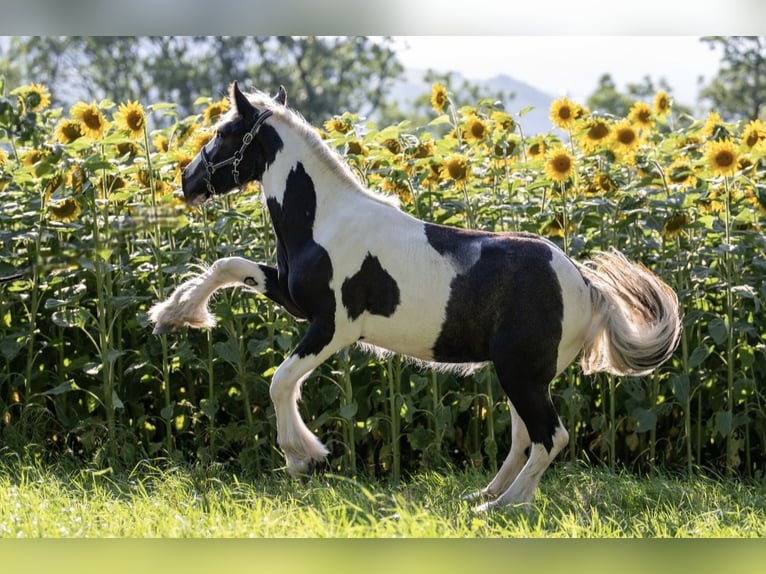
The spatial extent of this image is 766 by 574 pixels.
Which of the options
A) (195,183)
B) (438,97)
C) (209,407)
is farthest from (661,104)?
(209,407)

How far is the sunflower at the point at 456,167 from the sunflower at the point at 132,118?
1567 mm

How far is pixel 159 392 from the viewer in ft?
20.3

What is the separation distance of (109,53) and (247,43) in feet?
10.5

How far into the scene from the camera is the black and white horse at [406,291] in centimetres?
451

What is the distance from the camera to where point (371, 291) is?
15.0ft

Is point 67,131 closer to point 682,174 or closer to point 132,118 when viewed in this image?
point 132,118

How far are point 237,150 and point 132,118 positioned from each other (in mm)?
1187

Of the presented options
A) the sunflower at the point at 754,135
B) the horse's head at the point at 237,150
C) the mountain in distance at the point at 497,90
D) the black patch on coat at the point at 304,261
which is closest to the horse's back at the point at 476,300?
the black patch on coat at the point at 304,261

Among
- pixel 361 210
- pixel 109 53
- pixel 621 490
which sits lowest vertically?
pixel 621 490

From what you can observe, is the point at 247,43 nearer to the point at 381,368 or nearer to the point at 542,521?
the point at 381,368

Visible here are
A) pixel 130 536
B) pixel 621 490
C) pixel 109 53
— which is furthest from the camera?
pixel 109 53

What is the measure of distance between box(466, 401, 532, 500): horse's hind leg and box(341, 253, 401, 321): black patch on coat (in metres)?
0.70

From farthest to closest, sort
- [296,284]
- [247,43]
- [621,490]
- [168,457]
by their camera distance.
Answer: [247,43] < [168,457] < [621,490] < [296,284]

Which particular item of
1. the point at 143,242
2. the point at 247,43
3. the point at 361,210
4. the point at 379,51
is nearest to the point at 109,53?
the point at 247,43
